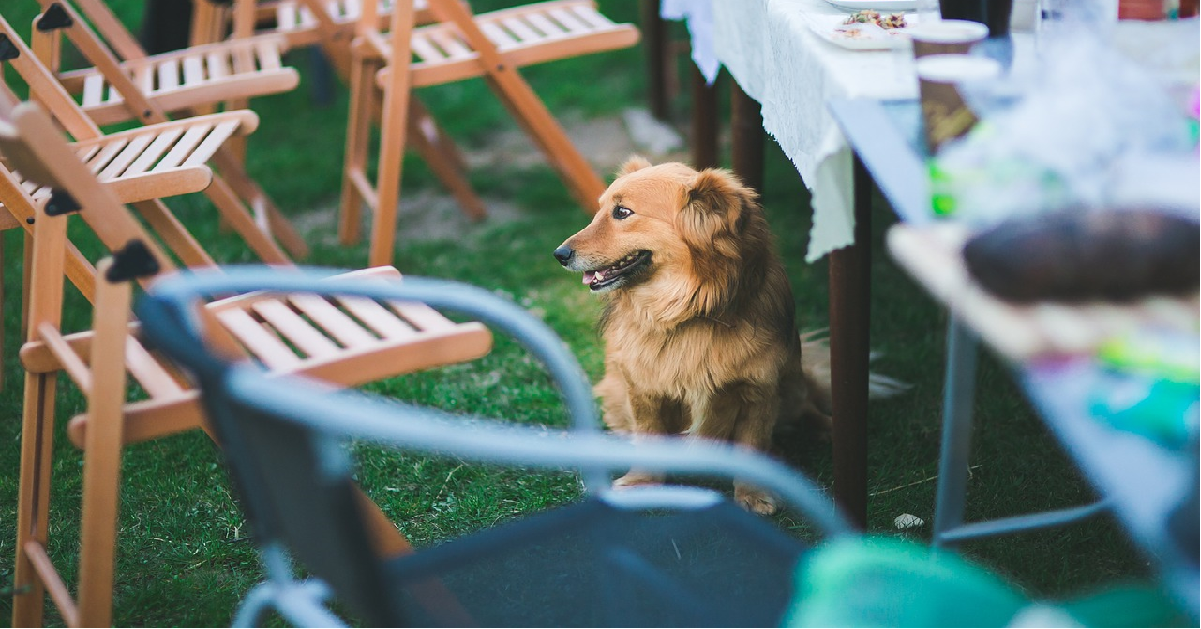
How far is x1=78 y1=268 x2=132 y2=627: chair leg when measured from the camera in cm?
130

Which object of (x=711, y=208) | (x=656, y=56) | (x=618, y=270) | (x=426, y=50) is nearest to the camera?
(x=711, y=208)

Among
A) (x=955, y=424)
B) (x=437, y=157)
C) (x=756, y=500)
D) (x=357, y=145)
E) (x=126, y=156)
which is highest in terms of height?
(x=126, y=156)

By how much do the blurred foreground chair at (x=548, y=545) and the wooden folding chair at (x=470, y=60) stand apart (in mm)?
1868

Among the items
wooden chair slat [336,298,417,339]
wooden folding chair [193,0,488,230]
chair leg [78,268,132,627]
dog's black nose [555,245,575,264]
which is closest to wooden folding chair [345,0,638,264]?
wooden folding chair [193,0,488,230]

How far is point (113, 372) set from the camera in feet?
4.30

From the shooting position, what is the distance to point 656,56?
4426 mm

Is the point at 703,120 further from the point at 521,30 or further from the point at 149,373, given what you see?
the point at 149,373

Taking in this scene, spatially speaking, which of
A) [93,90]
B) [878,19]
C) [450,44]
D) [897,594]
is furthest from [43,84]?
[897,594]

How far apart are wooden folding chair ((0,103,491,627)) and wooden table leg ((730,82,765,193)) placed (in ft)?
4.23

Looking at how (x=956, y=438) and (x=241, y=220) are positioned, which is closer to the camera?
(x=956, y=438)

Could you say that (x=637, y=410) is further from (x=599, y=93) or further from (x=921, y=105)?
(x=599, y=93)

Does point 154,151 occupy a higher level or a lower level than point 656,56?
higher

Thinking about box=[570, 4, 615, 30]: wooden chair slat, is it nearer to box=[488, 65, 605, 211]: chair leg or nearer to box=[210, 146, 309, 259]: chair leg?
box=[488, 65, 605, 211]: chair leg

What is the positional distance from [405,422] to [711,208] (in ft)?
3.95
